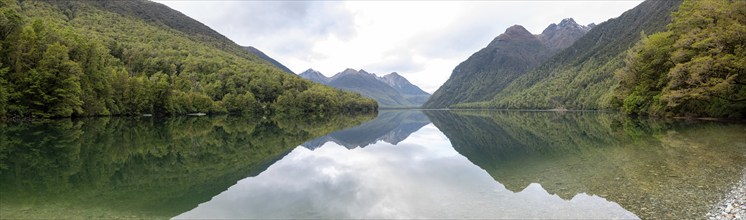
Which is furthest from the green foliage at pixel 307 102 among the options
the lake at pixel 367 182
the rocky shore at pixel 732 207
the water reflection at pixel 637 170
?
the rocky shore at pixel 732 207

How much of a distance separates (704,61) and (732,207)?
43.3 metres

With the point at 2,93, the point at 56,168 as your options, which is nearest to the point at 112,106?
the point at 2,93

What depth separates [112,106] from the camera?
87.3m

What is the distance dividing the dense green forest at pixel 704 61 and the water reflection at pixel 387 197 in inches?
1527

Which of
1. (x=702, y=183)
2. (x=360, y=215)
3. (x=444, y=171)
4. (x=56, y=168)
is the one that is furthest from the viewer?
(x=444, y=171)

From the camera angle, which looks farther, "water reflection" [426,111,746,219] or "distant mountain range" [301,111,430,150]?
"distant mountain range" [301,111,430,150]

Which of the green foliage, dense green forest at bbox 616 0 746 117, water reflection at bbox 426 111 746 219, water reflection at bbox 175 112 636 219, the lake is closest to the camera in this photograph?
water reflection at bbox 175 112 636 219

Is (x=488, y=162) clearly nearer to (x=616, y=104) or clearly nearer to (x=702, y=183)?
(x=702, y=183)

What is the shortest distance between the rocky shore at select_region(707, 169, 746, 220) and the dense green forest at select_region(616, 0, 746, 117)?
128ft

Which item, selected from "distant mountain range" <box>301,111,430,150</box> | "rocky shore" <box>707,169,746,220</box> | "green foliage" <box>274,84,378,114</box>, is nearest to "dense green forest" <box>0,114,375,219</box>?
"distant mountain range" <box>301,111,430,150</box>

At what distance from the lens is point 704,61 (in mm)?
46594

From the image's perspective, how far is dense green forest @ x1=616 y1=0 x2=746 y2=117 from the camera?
46031 millimetres

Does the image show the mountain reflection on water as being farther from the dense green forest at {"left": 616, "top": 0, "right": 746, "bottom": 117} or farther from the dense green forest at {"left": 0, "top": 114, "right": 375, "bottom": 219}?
the dense green forest at {"left": 616, "top": 0, "right": 746, "bottom": 117}

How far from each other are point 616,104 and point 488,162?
77.7m
